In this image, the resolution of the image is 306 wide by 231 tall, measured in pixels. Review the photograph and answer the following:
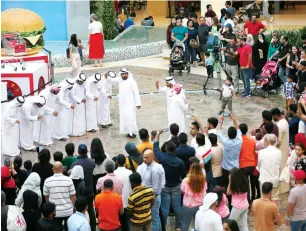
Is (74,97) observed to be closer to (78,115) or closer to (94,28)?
(78,115)

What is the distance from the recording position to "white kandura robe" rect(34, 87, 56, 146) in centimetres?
1639

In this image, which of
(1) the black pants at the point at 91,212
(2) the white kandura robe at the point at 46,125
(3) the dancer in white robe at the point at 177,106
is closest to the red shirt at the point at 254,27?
(3) the dancer in white robe at the point at 177,106

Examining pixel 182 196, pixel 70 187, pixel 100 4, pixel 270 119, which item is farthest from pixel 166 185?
pixel 100 4

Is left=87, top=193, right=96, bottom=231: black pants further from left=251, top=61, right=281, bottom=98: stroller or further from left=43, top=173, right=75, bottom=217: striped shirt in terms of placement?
left=251, top=61, right=281, bottom=98: stroller

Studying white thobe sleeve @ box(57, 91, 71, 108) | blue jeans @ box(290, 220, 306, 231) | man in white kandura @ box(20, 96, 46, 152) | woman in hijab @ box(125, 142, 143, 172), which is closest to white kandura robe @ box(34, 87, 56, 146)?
white thobe sleeve @ box(57, 91, 71, 108)

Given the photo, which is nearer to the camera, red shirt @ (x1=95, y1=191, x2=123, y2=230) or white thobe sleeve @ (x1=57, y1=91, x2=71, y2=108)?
red shirt @ (x1=95, y1=191, x2=123, y2=230)

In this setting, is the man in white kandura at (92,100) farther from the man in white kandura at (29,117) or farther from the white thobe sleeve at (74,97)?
the man in white kandura at (29,117)

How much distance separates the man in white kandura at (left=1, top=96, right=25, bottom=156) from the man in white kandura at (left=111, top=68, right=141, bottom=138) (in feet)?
7.46

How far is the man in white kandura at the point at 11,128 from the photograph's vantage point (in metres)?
15.5

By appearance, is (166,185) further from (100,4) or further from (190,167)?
(100,4)

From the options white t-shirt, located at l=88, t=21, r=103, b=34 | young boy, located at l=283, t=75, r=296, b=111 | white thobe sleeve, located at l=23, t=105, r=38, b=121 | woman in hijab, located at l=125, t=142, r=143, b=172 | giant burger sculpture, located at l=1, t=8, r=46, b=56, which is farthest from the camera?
white t-shirt, located at l=88, t=21, r=103, b=34

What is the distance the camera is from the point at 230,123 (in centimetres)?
1805

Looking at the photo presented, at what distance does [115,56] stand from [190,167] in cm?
1471

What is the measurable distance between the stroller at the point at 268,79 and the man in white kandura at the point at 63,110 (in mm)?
5170
